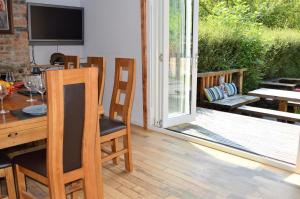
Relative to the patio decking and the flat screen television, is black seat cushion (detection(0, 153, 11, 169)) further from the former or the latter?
the flat screen television

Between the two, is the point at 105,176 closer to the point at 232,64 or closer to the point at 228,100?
the point at 228,100

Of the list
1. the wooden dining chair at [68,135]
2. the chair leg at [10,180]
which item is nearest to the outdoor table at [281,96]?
the wooden dining chair at [68,135]

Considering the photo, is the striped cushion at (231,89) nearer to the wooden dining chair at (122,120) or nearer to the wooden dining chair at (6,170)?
the wooden dining chair at (122,120)

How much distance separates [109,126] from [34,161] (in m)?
0.83

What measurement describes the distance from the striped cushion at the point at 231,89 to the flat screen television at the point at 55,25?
10.7 feet

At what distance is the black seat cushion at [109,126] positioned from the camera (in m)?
2.54

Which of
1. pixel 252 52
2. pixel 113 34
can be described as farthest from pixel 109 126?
pixel 252 52

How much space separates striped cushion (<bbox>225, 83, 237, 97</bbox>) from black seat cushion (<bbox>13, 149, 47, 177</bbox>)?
5074 mm

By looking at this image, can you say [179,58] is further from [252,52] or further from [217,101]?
→ [252,52]

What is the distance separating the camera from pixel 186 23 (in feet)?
13.7

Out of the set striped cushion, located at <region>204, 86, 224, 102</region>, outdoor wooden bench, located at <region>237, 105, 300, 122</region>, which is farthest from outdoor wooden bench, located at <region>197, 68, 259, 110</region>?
outdoor wooden bench, located at <region>237, 105, 300, 122</region>

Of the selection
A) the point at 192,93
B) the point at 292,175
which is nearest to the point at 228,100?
the point at 192,93

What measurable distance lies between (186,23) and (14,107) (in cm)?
279

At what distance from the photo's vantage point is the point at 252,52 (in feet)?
24.0
